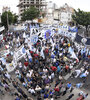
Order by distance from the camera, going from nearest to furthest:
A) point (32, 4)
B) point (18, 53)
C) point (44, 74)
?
point (44, 74)
point (18, 53)
point (32, 4)

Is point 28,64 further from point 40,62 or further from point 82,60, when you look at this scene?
point 82,60

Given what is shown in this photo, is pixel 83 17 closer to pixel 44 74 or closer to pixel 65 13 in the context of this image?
pixel 44 74

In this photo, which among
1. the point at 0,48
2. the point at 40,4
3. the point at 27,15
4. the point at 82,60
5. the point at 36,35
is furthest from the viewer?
the point at 40,4

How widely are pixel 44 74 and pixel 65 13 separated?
225 feet

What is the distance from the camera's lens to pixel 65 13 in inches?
3078

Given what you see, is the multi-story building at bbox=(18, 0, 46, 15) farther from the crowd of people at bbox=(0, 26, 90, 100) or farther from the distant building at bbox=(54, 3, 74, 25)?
the crowd of people at bbox=(0, 26, 90, 100)

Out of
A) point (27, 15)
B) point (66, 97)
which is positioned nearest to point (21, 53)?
point (66, 97)

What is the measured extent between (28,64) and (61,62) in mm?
3777

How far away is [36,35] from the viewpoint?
20125mm

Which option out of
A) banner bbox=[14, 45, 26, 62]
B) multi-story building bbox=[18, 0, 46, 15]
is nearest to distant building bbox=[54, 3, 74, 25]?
multi-story building bbox=[18, 0, 46, 15]

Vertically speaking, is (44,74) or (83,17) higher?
(83,17)

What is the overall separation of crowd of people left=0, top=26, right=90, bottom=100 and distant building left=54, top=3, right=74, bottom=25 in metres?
56.9

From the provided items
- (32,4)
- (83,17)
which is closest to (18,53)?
(83,17)

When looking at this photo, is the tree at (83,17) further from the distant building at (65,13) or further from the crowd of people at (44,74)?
the distant building at (65,13)
